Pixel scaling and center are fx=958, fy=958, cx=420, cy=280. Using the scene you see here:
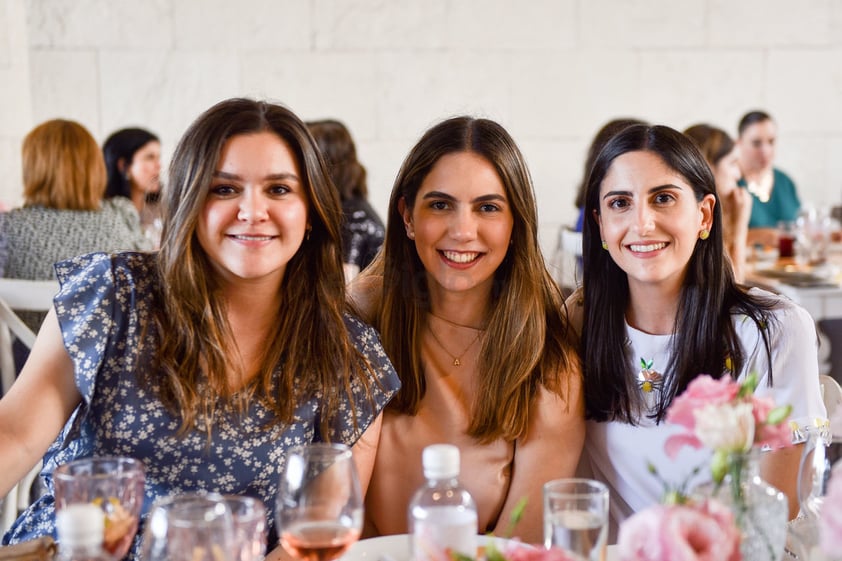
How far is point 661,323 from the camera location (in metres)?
2.01

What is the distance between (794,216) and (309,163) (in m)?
4.57

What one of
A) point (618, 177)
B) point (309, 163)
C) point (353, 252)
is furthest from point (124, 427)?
point (353, 252)

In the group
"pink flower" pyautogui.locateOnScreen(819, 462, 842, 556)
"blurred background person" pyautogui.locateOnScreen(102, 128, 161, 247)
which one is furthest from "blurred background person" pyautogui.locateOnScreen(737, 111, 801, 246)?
"pink flower" pyautogui.locateOnScreen(819, 462, 842, 556)

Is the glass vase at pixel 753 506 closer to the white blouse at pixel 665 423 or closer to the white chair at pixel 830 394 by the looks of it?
the white blouse at pixel 665 423

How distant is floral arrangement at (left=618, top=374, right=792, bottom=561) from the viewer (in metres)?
0.97

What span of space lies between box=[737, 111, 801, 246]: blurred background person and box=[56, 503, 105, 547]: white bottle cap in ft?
15.5

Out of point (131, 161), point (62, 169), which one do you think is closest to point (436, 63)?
point (131, 161)

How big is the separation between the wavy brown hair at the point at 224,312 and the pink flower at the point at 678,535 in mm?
908

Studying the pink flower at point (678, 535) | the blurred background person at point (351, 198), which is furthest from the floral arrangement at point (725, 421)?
the blurred background person at point (351, 198)

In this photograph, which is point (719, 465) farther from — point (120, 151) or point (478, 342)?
point (120, 151)

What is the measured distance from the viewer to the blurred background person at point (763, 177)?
5438mm

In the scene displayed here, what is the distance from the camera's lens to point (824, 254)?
4.20 meters

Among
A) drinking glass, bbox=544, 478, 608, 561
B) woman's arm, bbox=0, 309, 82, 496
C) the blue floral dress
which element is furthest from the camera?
the blue floral dress

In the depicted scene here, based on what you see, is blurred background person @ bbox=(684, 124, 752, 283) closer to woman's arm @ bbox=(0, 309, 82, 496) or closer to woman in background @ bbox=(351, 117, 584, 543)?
woman in background @ bbox=(351, 117, 584, 543)
